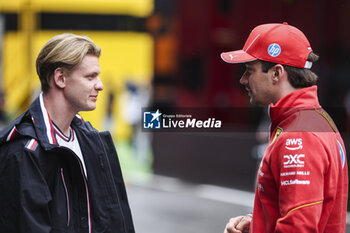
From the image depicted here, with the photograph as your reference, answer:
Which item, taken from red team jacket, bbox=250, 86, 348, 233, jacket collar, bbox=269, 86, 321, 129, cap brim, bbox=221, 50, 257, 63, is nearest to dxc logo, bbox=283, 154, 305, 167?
red team jacket, bbox=250, 86, 348, 233

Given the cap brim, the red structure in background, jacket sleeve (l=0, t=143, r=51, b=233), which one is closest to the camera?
jacket sleeve (l=0, t=143, r=51, b=233)

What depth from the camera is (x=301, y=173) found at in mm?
1879

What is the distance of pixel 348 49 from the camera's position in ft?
21.4

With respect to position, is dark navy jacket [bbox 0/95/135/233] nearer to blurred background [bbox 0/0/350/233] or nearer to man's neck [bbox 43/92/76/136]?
man's neck [bbox 43/92/76/136]

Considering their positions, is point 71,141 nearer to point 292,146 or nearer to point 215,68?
point 292,146

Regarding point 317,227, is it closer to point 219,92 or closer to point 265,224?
point 265,224

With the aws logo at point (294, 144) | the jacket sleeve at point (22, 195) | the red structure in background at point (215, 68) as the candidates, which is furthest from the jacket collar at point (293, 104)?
the red structure in background at point (215, 68)

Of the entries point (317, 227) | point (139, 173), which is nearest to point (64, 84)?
point (317, 227)

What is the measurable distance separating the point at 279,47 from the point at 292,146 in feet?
1.20

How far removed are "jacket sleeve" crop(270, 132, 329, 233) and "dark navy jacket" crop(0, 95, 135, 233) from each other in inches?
27.9

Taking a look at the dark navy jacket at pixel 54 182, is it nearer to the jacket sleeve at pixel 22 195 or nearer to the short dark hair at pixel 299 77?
the jacket sleeve at pixel 22 195

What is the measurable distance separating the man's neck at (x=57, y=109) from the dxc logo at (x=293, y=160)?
2.79 feet

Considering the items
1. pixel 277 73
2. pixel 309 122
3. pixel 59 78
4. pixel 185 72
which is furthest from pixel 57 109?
pixel 185 72

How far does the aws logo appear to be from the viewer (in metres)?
1.90
